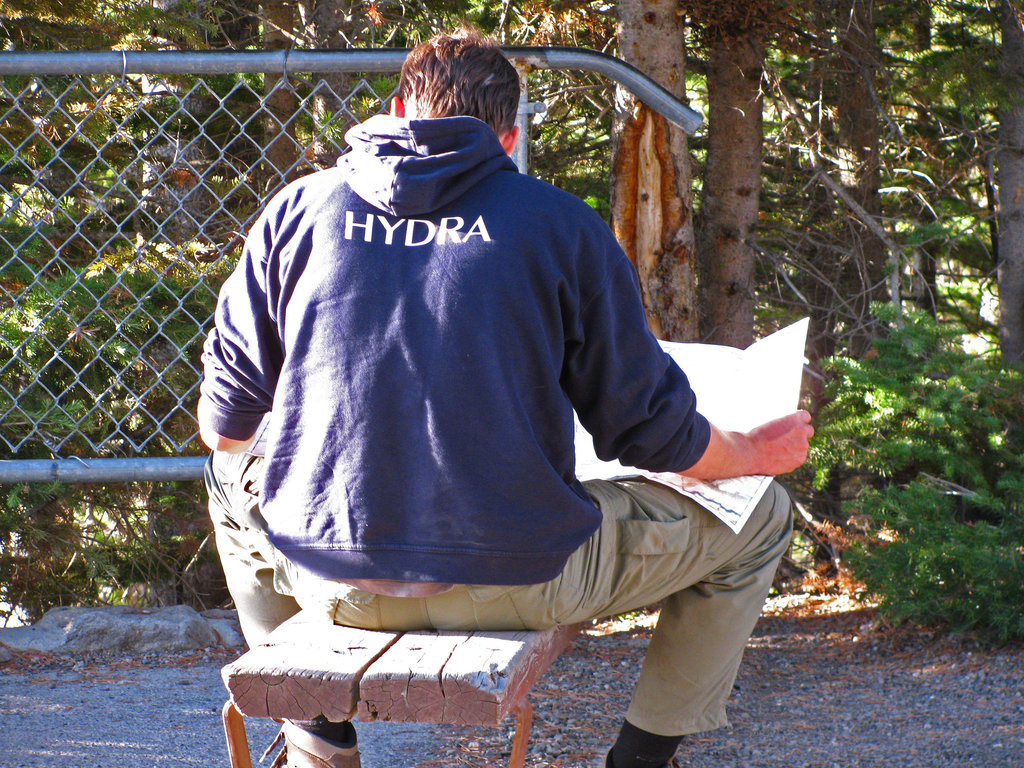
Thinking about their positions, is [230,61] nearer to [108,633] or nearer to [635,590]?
[635,590]

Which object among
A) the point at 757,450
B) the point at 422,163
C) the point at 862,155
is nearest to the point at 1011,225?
the point at 862,155

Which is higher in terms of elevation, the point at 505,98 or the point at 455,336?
the point at 505,98

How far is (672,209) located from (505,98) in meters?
1.71

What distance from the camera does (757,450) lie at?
2.07 metres

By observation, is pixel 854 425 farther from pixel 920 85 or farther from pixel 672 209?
pixel 920 85

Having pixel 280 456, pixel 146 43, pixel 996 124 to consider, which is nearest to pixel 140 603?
pixel 146 43

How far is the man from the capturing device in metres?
1.69

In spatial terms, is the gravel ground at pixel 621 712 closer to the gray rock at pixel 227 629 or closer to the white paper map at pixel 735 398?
the gray rock at pixel 227 629

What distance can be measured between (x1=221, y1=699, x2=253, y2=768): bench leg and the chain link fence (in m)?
1.23

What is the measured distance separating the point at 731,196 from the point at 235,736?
3.26 metres

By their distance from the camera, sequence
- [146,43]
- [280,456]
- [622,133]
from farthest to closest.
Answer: [146,43] → [622,133] → [280,456]

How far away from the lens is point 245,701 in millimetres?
1683

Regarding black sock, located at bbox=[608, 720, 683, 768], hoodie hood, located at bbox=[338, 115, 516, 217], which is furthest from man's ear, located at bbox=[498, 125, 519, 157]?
black sock, located at bbox=[608, 720, 683, 768]

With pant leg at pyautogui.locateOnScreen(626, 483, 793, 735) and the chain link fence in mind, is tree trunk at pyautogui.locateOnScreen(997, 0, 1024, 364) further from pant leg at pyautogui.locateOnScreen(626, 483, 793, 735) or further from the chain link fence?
pant leg at pyautogui.locateOnScreen(626, 483, 793, 735)
